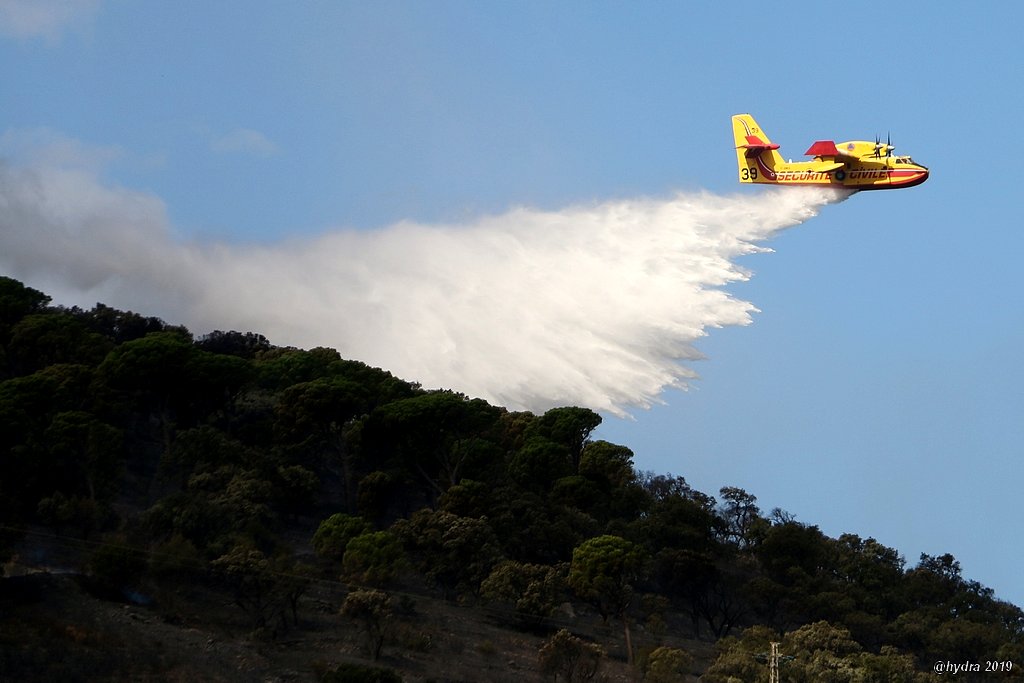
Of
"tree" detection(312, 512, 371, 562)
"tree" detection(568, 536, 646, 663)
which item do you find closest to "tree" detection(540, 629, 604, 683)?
"tree" detection(568, 536, 646, 663)

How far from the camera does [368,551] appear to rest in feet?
173

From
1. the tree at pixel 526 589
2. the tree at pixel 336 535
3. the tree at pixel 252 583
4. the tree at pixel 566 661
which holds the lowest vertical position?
the tree at pixel 566 661

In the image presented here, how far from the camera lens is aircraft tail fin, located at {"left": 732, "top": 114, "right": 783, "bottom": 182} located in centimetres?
6556

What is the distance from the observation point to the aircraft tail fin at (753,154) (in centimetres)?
6556

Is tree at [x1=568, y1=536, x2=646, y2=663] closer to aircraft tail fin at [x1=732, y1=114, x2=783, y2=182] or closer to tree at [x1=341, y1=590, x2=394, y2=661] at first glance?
tree at [x1=341, y1=590, x2=394, y2=661]

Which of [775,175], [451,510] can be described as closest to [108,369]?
[451,510]

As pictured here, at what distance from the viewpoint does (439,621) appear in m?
52.0

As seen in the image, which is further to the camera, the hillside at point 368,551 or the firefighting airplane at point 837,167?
the firefighting airplane at point 837,167

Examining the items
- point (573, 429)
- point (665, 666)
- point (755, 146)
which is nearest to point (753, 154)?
point (755, 146)

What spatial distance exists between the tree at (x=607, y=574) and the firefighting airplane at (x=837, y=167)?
64.3 feet

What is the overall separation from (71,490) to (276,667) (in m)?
15.8

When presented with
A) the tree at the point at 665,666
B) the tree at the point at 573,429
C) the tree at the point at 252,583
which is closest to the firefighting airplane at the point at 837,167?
the tree at the point at 573,429

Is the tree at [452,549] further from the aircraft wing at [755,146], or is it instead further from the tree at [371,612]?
the aircraft wing at [755,146]

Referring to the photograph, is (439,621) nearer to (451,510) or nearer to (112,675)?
(451,510)
